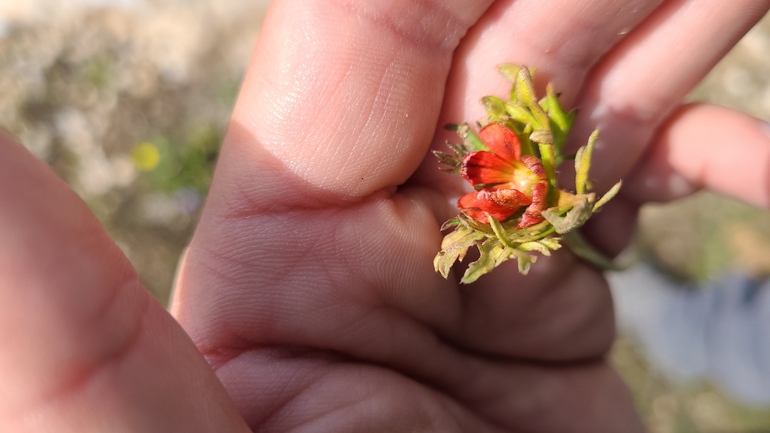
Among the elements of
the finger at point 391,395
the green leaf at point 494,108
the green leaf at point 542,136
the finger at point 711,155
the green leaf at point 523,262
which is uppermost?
the green leaf at point 494,108

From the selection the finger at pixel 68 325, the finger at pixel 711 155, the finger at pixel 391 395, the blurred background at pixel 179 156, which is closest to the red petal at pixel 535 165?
the finger at pixel 391 395

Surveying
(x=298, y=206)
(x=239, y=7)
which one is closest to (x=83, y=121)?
(x=239, y=7)

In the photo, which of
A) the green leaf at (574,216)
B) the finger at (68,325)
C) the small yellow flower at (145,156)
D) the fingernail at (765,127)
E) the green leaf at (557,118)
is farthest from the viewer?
the small yellow flower at (145,156)

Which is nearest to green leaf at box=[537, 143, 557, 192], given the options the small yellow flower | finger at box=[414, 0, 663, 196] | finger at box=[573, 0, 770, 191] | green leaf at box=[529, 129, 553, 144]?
green leaf at box=[529, 129, 553, 144]

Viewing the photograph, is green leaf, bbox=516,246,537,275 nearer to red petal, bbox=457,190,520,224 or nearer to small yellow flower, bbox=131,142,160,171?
red petal, bbox=457,190,520,224

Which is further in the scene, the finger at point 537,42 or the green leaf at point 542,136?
the finger at point 537,42

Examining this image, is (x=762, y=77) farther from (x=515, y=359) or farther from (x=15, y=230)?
(x=15, y=230)

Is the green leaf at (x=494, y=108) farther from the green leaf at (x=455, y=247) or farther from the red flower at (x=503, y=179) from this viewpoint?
the green leaf at (x=455, y=247)
